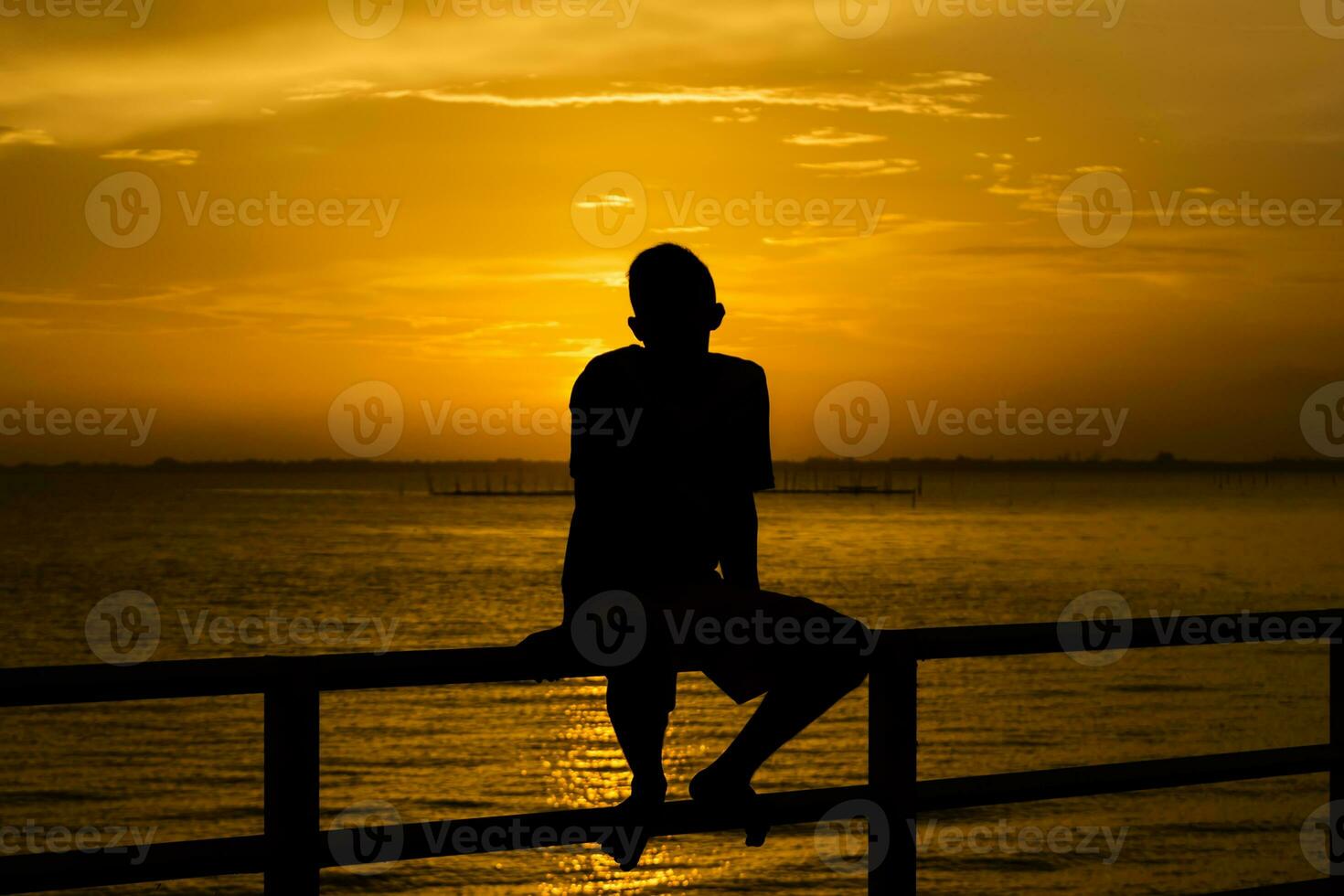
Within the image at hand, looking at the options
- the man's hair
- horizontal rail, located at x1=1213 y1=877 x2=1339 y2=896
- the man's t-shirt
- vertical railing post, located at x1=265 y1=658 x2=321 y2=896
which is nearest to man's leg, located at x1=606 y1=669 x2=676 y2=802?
the man's t-shirt

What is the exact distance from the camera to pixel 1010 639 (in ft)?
11.2

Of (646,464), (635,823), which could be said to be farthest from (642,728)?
(646,464)

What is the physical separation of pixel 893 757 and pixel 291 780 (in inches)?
57.6

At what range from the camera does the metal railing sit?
248 cm

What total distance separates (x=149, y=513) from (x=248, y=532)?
134 ft

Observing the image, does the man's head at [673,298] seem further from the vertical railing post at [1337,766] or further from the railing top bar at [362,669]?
the vertical railing post at [1337,766]

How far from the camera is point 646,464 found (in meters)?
3.21

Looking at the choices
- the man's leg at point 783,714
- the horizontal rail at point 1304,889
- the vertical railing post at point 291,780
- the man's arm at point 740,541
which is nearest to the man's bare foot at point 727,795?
the man's leg at point 783,714

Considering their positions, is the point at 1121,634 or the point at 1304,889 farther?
the point at 1304,889

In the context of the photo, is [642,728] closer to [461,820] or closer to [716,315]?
[461,820]

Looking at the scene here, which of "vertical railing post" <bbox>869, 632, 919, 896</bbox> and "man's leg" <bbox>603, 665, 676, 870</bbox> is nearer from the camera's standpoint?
"man's leg" <bbox>603, 665, 676, 870</bbox>

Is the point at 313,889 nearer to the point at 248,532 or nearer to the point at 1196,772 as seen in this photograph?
the point at 1196,772

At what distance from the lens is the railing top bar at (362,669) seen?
8.09 ft

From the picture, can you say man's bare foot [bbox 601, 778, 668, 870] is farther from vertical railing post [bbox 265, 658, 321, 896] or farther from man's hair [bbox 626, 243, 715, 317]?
man's hair [bbox 626, 243, 715, 317]
